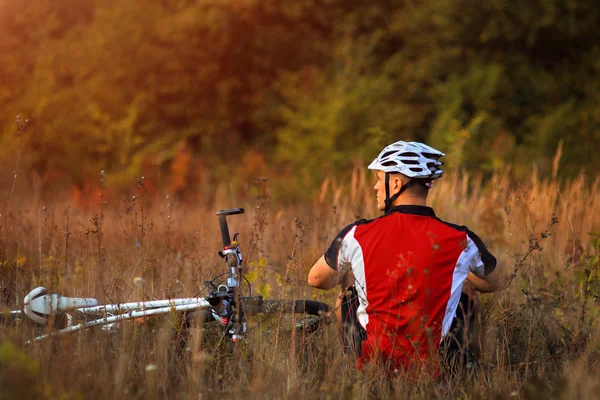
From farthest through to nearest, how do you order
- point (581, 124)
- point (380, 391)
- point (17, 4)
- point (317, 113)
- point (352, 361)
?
point (17, 4) → point (581, 124) → point (317, 113) → point (352, 361) → point (380, 391)

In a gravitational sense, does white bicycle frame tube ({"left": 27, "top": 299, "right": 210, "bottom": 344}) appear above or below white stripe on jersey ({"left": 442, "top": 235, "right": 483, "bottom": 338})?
below

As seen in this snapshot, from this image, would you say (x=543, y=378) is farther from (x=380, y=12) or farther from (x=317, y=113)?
(x=380, y=12)

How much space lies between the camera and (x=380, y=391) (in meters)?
4.27

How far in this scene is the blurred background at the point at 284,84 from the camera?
18.4 metres

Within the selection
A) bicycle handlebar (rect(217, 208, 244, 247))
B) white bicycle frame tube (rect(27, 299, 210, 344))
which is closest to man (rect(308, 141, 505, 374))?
bicycle handlebar (rect(217, 208, 244, 247))

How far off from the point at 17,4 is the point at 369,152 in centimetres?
1358

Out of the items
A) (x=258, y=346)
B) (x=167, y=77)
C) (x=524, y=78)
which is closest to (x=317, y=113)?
(x=167, y=77)

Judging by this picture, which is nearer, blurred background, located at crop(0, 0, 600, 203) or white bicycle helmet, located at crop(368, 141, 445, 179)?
white bicycle helmet, located at crop(368, 141, 445, 179)

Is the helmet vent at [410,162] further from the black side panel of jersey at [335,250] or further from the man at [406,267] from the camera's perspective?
the black side panel of jersey at [335,250]

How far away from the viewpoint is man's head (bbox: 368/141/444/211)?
14.6 ft

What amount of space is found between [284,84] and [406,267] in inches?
779

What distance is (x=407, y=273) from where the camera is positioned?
417cm

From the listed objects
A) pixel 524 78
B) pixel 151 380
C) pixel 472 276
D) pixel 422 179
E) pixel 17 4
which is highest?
pixel 17 4

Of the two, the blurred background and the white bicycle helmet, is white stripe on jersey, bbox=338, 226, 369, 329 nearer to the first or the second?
the white bicycle helmet
